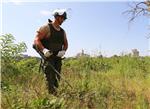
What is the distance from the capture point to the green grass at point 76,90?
5.51 m

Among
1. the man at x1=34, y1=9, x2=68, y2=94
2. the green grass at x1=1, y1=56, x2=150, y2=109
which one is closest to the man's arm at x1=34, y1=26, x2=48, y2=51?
the man at x1=34, y1=9, x2=68, y2=94

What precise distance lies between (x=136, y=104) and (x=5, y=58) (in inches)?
101

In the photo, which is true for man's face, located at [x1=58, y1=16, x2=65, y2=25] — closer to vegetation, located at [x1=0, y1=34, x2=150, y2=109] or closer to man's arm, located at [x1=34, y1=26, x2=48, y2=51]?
man's arm, located at [x1=34, y1=26, x2=48, y2=51]

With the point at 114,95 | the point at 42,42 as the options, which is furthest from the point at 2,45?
the point at 114,95

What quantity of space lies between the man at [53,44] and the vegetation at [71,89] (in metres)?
0.21

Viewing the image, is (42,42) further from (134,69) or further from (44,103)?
(134,69)

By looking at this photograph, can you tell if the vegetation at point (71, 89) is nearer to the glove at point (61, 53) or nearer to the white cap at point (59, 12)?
the glove at point (61, 53)

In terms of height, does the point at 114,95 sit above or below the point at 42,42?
below

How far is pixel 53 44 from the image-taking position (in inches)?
263

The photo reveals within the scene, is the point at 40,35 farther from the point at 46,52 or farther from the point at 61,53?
the point at 61,53

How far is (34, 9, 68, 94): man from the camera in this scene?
652cm

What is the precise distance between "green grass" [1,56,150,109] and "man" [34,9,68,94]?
0.69ft

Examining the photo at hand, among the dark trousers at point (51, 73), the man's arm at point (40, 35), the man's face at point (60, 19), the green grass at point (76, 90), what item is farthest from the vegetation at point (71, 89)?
the man's face at point (60, 19)

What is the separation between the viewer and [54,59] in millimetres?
6703
